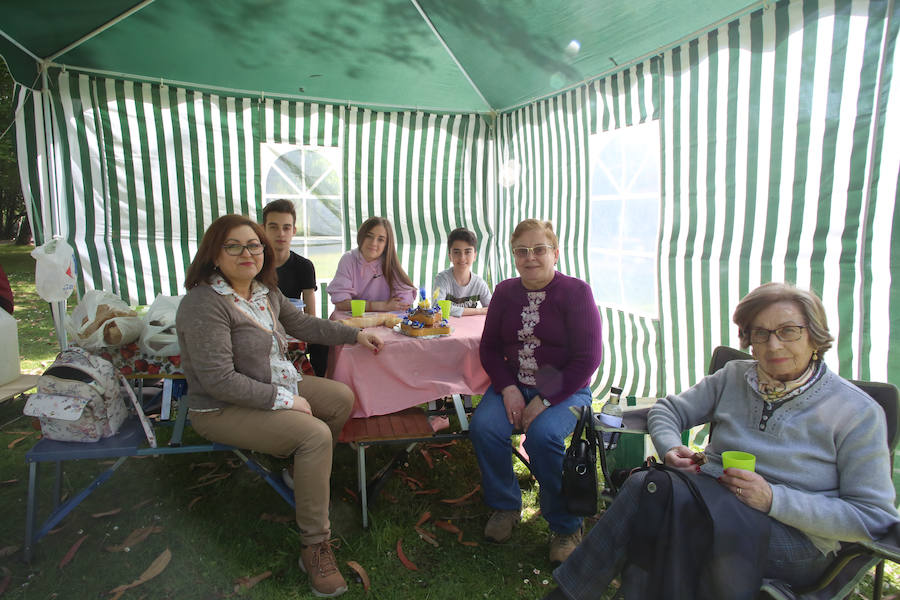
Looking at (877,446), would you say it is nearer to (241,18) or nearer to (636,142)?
(636,142)

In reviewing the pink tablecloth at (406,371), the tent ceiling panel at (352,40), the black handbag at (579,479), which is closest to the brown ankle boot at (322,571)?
the pink tablecloth at (406,371)

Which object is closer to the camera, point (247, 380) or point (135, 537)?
point (247, 380)

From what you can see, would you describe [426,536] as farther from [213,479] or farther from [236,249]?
[236,249]

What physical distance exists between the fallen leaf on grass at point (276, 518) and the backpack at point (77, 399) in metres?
0.89

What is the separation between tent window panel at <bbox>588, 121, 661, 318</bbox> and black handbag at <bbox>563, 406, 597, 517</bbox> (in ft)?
7.42

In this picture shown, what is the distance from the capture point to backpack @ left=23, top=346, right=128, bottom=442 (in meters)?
2.51

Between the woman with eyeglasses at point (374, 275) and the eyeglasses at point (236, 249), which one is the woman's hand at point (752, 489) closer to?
the eyeglasses at point (236, 249)

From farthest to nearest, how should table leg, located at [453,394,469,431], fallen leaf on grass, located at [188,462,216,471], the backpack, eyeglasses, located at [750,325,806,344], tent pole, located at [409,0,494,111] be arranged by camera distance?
tent pole, located at [409,0,494,111], fallen leaf on grass, located at [188,462,216,471], table leg, located at [453,394,469,431], the backpack, eyeglasses, located at [750,325,806,344]

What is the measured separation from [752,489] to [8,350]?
4.80 meters

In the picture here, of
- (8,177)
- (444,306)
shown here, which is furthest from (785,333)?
(8,177)

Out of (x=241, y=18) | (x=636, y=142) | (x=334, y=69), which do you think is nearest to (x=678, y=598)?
(x=636, y=142)

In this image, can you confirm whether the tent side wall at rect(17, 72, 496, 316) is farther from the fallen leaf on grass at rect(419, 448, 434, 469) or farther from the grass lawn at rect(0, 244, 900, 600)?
the fallen leaf on grass at rect(419, 448, 434, 469)

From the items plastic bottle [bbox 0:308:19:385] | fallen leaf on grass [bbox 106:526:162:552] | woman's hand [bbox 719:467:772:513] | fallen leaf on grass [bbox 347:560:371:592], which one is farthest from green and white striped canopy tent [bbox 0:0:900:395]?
fallen leaf on grass [bbox 106:526:162:552]

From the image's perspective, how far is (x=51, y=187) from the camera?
14.2 feet
